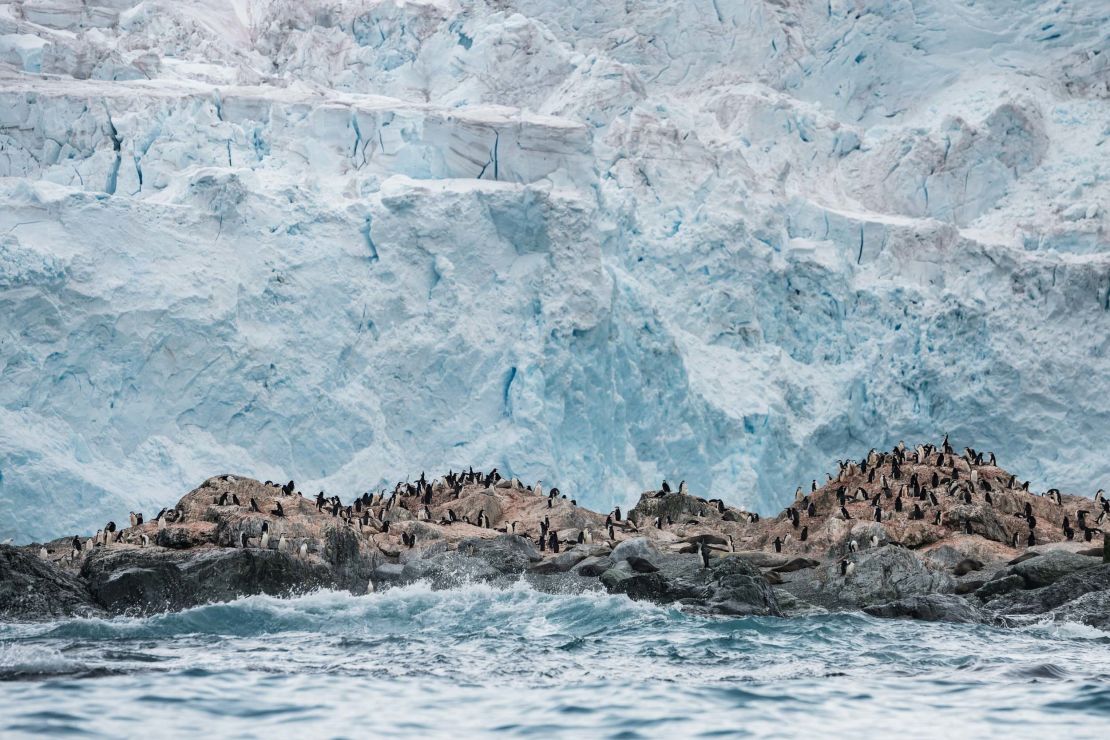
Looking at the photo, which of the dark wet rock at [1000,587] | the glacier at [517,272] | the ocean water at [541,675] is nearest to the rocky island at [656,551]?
the dark wet rock at [1000,587]

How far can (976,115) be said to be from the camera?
31234 mm

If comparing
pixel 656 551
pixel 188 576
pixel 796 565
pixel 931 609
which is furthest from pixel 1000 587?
pixel 188 576

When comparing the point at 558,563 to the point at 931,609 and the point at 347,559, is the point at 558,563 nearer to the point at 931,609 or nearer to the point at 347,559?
the point at 347,559

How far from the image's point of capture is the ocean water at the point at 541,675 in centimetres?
662

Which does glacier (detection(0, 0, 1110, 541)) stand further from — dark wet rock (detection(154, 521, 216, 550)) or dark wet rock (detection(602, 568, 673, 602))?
dark wet rock (detection(602, 568, 673, 602))

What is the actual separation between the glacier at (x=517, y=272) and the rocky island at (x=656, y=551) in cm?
439

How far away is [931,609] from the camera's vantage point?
1226 centimetres

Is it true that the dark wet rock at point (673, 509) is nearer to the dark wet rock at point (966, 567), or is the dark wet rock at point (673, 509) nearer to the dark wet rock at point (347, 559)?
the dark wet rock at point (966, 567)

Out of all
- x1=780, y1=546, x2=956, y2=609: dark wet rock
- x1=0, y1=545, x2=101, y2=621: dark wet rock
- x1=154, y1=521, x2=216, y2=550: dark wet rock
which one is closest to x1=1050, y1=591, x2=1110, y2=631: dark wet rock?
x1=780, y1=546, x2=956, y2=609: dark wet rock

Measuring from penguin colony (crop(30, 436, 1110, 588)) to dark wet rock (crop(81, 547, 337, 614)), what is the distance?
45cm

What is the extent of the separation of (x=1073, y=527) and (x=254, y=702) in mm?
13761

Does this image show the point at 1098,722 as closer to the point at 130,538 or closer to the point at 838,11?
the point at 130,538

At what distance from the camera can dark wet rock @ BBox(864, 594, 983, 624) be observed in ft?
39.8

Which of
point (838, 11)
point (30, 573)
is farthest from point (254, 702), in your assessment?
point (838, 11)
